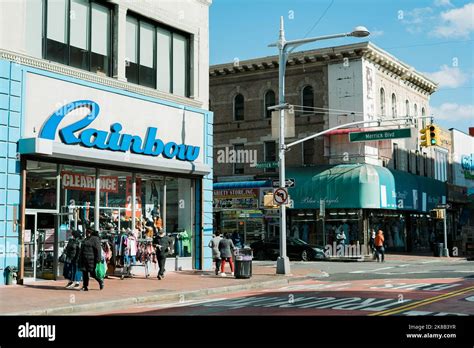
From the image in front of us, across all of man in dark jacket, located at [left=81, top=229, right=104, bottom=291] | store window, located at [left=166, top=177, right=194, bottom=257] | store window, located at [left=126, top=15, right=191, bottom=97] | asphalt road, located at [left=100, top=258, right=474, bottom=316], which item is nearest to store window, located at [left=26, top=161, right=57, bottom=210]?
man in dark jacket, located at [left=81, top=229, right=104, bottom=291]

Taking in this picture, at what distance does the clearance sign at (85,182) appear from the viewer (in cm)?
2096

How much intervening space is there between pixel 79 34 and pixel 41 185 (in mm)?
5531

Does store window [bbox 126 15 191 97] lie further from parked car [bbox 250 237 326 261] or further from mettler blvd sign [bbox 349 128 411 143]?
mettler blvd sign [bbox 349 128 411 143]

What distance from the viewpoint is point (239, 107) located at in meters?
44.7

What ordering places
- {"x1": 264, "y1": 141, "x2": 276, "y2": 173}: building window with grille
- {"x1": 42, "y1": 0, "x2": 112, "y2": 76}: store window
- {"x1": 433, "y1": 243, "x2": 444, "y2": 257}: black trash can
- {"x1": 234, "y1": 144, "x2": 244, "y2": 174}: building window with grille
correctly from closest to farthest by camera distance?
{"x1": 42, "y1": 0, "x2": 112, "y2": 76}: store window < {"x1": 433, "y1": 243, "x2": 444, "y2": 257}: black trash can < {"x1": 264, "y1": 141, "x2": 276, "y2": 173}: building window with grille < {"x1": 234, "y1": 144, "x2": 244, "y2": 174}: building window with grille

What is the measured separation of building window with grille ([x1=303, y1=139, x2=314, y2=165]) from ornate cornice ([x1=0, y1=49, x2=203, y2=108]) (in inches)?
636

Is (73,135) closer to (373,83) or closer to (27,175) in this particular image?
(27,175)

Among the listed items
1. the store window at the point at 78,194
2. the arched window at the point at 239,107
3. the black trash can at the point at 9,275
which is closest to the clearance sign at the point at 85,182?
the store window at the point at 78,194

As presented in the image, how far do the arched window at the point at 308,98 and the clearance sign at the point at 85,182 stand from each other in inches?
827

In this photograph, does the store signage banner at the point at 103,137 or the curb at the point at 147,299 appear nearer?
the curb at the point at 147,299

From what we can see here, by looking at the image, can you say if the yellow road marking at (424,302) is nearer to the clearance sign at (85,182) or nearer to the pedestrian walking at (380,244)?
the clearance sign at (85,182)

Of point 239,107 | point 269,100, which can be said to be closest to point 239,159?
point 239,107

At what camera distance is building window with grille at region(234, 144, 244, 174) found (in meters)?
44.1

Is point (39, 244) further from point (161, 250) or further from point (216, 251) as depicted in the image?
point (216, 251)
